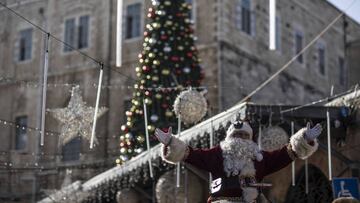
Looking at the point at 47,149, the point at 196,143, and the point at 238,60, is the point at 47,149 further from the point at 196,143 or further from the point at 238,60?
the point at 196,143

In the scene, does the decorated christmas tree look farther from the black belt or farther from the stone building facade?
the black belt

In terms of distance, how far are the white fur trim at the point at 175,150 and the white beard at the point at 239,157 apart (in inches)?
20.3

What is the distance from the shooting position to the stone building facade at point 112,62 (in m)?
25.0

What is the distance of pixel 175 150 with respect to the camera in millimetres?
8156

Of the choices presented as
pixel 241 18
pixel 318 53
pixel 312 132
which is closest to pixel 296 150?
pixel 312 132

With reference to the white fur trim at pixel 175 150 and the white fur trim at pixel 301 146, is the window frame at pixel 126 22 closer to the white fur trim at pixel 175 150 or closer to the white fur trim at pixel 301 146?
the white fur trim at pixel 175 150

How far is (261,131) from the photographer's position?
12.6m

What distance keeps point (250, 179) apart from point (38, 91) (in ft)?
70.1

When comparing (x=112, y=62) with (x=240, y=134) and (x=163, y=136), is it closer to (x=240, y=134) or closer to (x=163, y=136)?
(x=240, y=134)

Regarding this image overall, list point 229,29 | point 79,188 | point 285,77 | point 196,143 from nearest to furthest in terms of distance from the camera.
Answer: point 196,143 < point 79,188 < point 229,29 < point 285,77

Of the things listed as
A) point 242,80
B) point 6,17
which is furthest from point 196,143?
point 6,17

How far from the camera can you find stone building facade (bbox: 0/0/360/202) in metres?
25.0

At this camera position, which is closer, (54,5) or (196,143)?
(196,143)

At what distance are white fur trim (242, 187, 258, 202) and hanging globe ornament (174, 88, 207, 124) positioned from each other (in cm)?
492
